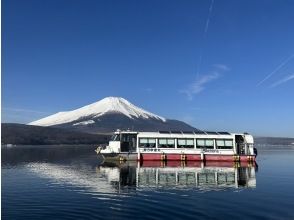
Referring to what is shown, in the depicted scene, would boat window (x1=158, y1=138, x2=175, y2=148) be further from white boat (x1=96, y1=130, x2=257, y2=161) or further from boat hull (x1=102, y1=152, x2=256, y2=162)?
boat hull (x1=102, y1=152, x2=256, y2=162)

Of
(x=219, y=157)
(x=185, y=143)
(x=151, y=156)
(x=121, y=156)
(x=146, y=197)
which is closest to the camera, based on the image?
(x=146, y=197)

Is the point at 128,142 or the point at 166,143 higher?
the point at 128,142

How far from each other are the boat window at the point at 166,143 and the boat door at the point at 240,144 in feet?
50.3

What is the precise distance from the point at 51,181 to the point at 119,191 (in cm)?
1365

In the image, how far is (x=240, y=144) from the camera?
290 feet

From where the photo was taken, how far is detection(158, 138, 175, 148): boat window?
3403 inches

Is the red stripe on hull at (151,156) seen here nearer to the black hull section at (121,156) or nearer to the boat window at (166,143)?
the black hull section at (121,156)

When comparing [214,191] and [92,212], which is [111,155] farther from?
[92,212]

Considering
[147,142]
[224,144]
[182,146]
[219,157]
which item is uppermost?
[147,142]

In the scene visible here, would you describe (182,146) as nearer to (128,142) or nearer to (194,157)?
(194,157)

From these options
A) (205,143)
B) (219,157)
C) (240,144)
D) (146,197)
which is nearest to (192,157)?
(205,143)

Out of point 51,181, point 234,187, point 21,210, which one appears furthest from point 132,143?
point 21,210

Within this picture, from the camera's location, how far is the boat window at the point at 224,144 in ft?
286

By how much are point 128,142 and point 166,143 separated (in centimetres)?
878
